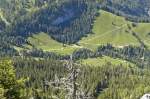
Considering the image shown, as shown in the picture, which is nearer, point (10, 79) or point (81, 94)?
point (81, 94)

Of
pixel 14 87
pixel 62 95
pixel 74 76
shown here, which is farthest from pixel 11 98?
pixel 74 76

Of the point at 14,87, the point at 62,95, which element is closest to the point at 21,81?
the point at 14,87

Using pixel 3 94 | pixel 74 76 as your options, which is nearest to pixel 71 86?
pixel 74 76

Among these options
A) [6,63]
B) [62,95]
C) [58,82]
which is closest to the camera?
[58,82]

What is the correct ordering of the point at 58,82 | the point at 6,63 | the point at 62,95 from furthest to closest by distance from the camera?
the point at 6,63 → the point at 62,95 → the point at 58,82

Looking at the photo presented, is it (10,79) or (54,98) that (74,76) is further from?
(10,79)

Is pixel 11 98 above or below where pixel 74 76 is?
below

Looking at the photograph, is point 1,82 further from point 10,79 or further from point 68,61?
point 68,61

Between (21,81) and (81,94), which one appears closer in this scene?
(81,94)
